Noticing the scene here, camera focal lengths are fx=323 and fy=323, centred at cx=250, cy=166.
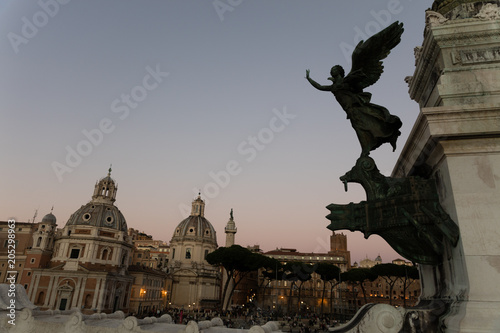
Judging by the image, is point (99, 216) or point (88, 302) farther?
point (99, 216)

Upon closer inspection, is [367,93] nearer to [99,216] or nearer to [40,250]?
[99,216]

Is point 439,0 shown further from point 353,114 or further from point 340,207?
point 340,207

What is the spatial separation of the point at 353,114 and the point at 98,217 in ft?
236

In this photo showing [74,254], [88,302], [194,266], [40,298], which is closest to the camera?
[88,302]

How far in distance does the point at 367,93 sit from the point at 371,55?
2.37 feet

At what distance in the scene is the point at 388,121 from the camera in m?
5.40

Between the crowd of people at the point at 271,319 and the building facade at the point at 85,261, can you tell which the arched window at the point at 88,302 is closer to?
the building facade at the point at 85,261

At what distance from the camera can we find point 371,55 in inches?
232

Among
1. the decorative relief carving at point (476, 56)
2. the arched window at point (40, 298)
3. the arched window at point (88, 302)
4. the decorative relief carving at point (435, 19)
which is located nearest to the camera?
the decorative relief carving at point (476, 56)

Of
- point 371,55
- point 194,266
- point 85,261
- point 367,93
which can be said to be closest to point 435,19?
point 371,55

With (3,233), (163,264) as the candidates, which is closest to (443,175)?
(3,233)

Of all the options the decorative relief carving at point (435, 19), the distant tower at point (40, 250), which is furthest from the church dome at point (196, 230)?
the decorative relief carving at point (435, 19)

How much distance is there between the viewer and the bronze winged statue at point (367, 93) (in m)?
5.56

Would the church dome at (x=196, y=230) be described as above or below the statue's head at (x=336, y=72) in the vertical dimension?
above
